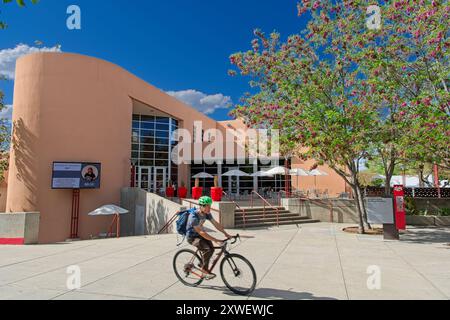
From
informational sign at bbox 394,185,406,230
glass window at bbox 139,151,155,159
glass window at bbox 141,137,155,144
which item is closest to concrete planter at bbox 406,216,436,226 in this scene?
informational sign at bbox 394,185,406,230

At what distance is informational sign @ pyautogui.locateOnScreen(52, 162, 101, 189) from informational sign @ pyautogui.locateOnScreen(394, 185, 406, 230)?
1530 centimetres

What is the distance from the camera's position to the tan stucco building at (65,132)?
1789 centimetres

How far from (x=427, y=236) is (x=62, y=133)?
60.9 ft

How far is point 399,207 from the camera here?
12.2m

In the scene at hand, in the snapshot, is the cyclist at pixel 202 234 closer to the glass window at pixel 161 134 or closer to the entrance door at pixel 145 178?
the entrance door at pixel 145 178

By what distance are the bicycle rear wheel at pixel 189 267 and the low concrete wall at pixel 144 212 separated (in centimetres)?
951

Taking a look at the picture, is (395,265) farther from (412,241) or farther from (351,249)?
(412,241)

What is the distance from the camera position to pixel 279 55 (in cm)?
1373

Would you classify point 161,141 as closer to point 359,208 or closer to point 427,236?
point 359,208

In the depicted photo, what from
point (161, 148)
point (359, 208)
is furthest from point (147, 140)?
point (359, 208)

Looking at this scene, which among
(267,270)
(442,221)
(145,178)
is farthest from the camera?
(145,178)

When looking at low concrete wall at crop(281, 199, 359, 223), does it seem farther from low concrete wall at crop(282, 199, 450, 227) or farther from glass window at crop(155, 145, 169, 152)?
glass window at crop(155, 145, 169, 152)
